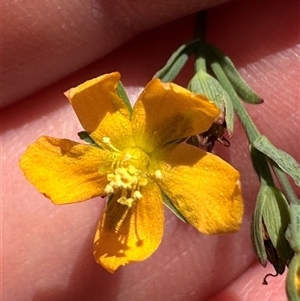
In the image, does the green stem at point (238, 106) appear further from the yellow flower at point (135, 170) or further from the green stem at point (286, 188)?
the yellow flower at point (135, 170)

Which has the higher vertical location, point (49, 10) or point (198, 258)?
point (49, 10)

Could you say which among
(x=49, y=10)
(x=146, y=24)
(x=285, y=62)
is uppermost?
(x=49, y=10)

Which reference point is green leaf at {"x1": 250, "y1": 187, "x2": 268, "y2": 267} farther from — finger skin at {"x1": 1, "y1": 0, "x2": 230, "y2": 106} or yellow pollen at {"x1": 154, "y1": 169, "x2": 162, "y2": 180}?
finger skin at {"x1": 1, "y1": 0, "x2": 230, "y2": 106}

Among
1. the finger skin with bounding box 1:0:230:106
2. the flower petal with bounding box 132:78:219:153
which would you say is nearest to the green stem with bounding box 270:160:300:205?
the flower petal with bounding box 132:78:219:153

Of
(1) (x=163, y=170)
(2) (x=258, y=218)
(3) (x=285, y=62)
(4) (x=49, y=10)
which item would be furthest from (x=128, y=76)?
(2) (x=258, y=218)

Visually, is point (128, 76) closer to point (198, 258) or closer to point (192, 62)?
point (192, 62)

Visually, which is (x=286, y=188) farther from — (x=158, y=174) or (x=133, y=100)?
(x=133, y=100)
